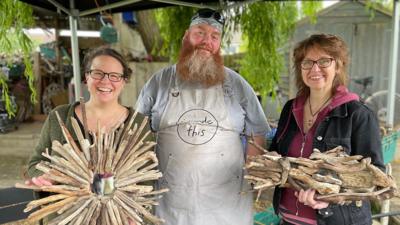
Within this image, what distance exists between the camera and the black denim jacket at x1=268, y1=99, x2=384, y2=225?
1.63 meters

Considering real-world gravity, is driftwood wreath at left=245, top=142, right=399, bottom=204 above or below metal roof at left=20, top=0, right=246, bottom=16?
below

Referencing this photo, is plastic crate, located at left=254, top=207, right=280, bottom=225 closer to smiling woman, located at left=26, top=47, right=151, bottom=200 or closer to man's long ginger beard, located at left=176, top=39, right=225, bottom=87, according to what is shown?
man's long ginger beard, located at left=176, top=39, right=225, bottom=87

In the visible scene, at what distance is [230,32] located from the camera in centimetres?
506

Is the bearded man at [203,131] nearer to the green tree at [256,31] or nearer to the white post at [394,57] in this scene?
the white post at [394,57]

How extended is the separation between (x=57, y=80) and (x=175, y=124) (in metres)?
6.66

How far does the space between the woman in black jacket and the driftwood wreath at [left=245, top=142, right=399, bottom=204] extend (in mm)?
106

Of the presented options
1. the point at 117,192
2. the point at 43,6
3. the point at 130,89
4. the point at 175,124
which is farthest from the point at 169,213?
the point at 130,89

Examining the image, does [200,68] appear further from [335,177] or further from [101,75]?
[335,177]

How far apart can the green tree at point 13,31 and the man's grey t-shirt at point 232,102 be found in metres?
1.09

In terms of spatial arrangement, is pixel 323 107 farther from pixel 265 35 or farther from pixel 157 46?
pixel 157 46

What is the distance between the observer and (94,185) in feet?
4.46

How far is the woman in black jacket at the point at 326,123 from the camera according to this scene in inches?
64.8

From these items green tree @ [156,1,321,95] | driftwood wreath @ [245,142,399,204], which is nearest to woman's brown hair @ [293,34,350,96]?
driftwood wreath @ [245,142,399,204]

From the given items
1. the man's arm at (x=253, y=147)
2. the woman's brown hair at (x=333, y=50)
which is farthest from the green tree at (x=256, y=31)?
the woman's brown hair at (x=333, y=50)
